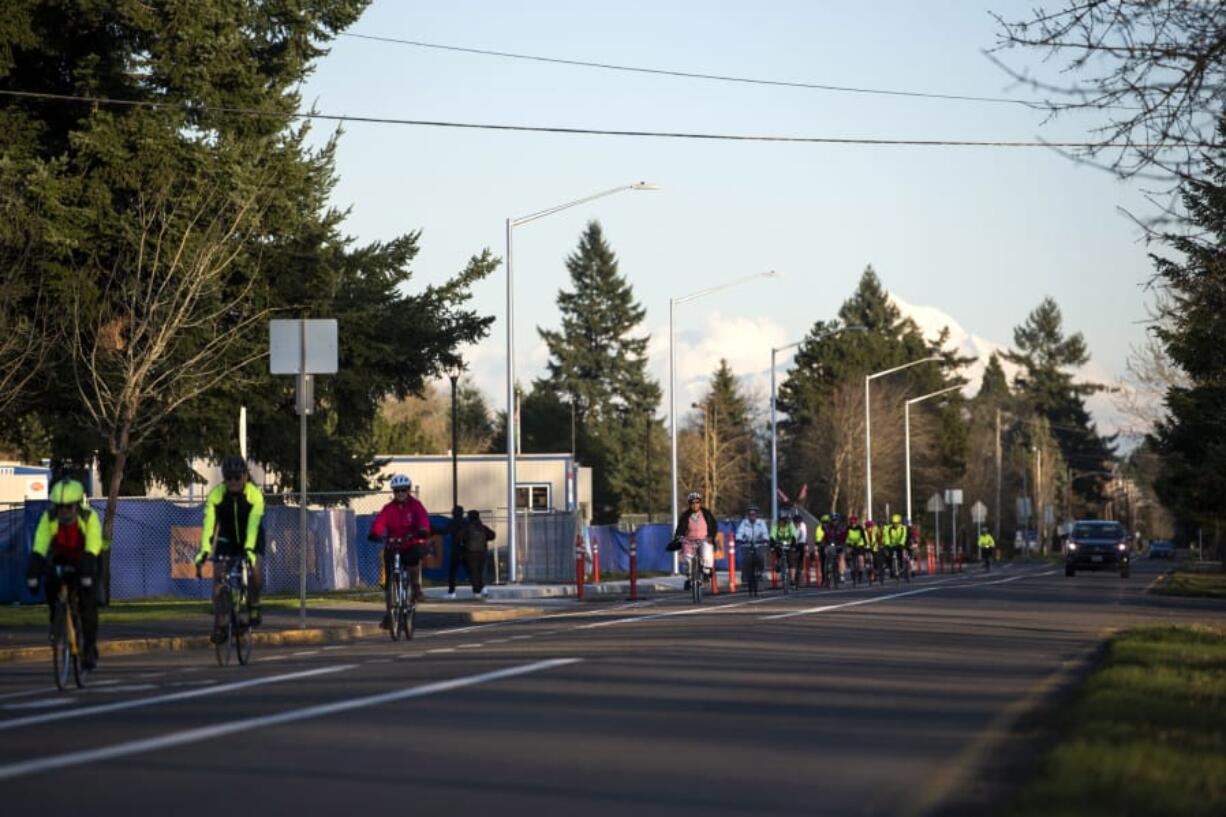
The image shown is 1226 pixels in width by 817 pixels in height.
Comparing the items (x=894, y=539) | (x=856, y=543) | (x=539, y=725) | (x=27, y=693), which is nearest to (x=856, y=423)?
(x=894, y=539)

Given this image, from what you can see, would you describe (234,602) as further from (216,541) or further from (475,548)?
(475,548)

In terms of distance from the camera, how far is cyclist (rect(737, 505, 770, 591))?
38500mm

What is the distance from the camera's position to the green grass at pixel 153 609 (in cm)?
2818

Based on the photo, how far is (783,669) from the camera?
55.6 feet

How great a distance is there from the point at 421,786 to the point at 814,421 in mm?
108037

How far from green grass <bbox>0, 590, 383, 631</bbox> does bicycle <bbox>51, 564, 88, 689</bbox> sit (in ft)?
34.2

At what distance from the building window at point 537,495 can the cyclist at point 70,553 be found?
2415 inches

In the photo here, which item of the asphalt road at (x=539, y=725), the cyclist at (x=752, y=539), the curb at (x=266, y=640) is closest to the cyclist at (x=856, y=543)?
the cyclist at (x=752, y=539)

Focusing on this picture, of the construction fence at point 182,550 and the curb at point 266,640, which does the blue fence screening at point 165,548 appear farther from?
the curb at point 266,640

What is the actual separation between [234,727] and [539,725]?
1.82 m

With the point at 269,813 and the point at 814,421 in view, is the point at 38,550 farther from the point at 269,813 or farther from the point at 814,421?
the point at 814,421

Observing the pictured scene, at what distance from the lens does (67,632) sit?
16406 millimetres

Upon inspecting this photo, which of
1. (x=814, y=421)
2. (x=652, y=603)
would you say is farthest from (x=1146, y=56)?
(x=814, y=421)

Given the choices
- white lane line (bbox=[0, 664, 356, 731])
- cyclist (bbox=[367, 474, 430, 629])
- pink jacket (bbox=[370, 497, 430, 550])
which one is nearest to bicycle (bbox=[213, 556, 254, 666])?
white lane line (bbox=[0, 664, 356, 731])
